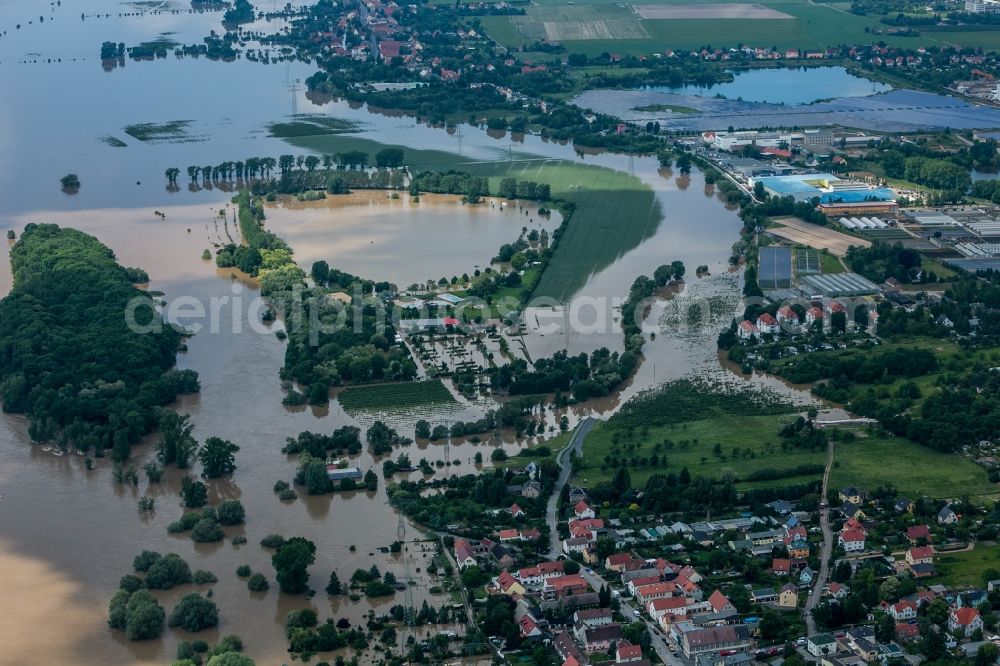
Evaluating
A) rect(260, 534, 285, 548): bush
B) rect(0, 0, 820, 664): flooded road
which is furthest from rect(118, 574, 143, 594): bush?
rect(260, 534, 285, 548): bush

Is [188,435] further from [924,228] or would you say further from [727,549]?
[924,228]

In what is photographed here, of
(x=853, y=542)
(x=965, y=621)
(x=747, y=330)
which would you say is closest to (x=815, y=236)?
(x=747, y=330)

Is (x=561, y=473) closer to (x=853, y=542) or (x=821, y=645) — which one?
(x=853, y=542)

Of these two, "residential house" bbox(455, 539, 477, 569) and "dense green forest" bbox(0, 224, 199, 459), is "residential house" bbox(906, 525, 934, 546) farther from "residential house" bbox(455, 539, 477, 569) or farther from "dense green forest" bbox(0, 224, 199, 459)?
"dense green forest" bbox(0, 224, 199, 459)

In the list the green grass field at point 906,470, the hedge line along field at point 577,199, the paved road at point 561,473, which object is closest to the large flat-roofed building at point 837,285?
the hedge line along field at point 577,199

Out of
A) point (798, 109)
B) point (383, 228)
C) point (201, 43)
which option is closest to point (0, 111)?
point (201, 43)

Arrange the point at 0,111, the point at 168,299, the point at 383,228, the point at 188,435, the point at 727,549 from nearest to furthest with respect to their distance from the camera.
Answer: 1. the point at 727,549
2. the point at 188,435
3. the point at 168,299
4. the point at 383,228
5. the point at 0,111

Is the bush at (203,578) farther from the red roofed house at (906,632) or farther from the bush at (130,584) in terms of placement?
the red roofed house at (906,632)
